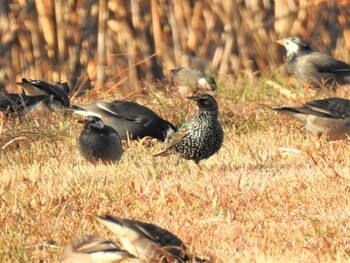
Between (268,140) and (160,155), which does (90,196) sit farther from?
(268,140)

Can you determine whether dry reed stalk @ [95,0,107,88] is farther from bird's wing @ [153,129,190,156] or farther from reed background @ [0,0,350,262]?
bird's wing @ [153,129,190,156]

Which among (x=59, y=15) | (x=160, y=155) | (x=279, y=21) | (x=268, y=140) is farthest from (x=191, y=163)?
(x=279, y=21)

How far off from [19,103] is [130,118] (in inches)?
49.5

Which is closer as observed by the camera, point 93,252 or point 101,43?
point 93,252

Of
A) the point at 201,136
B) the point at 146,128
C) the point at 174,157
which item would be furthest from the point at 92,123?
the point at 146,128

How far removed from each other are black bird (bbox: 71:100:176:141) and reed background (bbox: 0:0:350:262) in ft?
0.67

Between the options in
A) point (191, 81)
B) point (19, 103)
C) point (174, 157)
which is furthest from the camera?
point (191, 81)

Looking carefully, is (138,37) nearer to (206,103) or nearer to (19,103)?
(19,103)

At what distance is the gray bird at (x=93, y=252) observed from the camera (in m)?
5.28

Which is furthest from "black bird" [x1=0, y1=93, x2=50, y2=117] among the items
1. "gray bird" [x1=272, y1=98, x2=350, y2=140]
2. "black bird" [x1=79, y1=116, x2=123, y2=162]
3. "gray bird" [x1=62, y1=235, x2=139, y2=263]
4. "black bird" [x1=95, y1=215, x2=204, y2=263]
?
"gray bird" [x1=62, y1=235, x2=139, y2=263]

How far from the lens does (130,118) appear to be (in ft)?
35.7

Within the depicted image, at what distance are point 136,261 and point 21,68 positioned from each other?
24.6ft

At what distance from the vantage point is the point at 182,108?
11.3 m

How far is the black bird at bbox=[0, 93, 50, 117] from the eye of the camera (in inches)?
424
